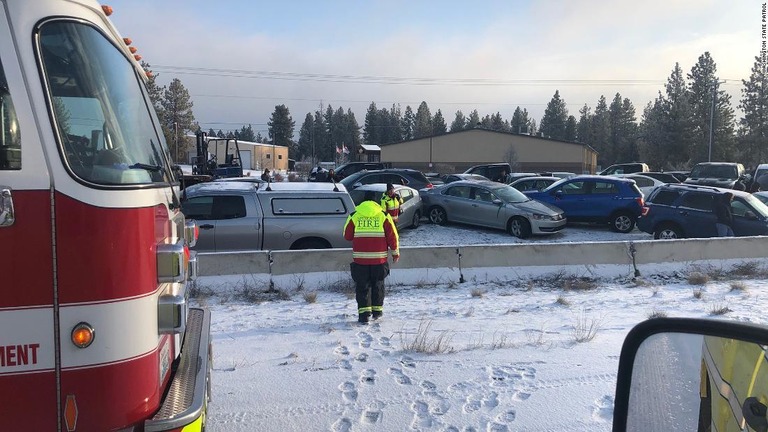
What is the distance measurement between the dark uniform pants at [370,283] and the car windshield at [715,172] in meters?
23.9

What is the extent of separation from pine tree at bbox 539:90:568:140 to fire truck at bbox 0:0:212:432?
441 ft

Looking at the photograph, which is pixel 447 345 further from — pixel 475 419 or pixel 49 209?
pixel 49 209

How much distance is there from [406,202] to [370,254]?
909cm

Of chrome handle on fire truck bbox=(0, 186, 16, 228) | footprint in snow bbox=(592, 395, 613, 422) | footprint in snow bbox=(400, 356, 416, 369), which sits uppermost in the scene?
chrome handle on fire truck bbox=(0, 186, 16, 228)

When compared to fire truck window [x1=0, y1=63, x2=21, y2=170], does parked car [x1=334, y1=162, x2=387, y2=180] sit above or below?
above

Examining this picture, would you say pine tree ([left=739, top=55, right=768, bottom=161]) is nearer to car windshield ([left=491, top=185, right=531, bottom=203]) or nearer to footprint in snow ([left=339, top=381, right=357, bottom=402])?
car windshield ([left=491, top=185, right=531, bottom=203])

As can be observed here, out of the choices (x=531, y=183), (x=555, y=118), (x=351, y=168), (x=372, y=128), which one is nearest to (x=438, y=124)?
(x=372, y=128)

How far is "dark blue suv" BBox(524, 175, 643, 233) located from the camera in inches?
664

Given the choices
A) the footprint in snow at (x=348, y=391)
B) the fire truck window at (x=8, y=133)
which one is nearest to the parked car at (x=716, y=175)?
the footprint in snow at (x=348, y=391)

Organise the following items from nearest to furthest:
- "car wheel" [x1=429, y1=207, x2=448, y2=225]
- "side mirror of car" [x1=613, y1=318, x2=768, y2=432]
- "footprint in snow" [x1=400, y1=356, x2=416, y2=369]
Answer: "side mirror of car" [x1=613, y1=318, x2=768, y2=432] → "footprint in snow" [x1=400, y1=356, x2=416, y2=369] → "car wheel" [x1=429, y1=207, x2=448, y2=225]

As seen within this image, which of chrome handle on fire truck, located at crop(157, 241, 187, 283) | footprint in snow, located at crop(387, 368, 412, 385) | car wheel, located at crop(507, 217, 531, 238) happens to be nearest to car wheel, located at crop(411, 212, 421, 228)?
car wheel, located at crop(507, 217, 531, 238)

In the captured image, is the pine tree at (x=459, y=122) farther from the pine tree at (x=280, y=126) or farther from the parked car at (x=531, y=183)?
the parked car at (x=531, y=183)

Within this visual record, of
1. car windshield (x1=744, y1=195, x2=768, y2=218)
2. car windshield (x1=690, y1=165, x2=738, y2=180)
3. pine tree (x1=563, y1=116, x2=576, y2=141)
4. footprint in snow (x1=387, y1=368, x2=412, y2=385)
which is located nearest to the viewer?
footprint in snow (x1=387, y1=368, x2=412, y2=385)

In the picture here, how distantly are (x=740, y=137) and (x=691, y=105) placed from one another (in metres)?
8.46
